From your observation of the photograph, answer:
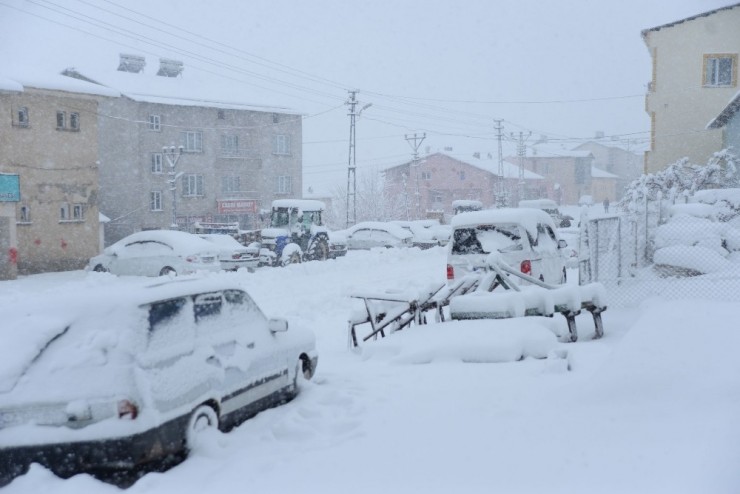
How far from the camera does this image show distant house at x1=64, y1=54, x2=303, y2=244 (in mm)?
43844

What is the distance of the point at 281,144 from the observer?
52750 millimetres

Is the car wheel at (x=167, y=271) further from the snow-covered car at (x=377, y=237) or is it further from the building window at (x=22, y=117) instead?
the snow-covered car at (x=377, y=237)

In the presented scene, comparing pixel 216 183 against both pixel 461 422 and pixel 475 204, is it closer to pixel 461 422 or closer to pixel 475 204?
pixel 475 204

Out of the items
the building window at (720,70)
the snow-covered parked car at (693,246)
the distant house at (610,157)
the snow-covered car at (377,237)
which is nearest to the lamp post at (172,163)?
the snow-covered car at (377,237)

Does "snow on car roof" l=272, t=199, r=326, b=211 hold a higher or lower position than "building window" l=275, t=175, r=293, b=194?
lower

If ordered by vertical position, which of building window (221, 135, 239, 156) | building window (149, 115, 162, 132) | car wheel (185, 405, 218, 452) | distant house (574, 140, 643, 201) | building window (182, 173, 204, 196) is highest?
distant house (574, 140, 643, 201)

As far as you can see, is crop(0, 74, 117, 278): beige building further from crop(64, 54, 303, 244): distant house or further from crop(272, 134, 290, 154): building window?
crop(272, 134, 290, 154): building window

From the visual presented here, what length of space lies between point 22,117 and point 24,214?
401 centimetres

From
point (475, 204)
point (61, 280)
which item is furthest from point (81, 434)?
point (475, 204)

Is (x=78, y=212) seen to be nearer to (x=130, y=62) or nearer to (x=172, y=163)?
(x=172, y=163)

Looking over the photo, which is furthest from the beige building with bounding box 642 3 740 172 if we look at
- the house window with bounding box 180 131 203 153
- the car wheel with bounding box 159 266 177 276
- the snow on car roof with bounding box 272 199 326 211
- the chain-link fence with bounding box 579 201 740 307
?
the house window with bounding box 180 131 203 153

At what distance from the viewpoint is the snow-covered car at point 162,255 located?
20.2m

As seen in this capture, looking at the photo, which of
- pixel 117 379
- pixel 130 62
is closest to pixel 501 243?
pixel 117 379

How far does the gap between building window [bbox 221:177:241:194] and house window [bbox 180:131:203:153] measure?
2849 millimetres
